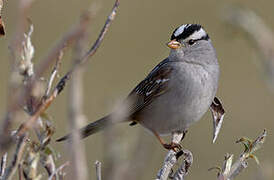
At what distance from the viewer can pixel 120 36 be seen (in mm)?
13062

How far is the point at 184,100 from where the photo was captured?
393 centimetres

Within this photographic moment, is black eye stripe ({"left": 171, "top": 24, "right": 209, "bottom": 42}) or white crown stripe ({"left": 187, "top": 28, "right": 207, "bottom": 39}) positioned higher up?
black eye stripe ({"left": 171, "top": 24, "right": 209, "bottom": 42})

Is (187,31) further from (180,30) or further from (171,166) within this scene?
(171,166)

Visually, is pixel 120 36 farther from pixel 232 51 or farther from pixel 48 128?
pixel 48 128

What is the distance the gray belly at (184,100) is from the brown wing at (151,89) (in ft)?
0.18

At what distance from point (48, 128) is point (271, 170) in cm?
51

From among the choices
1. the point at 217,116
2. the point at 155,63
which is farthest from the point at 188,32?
the point at 155,63

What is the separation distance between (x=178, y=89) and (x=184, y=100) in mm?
93

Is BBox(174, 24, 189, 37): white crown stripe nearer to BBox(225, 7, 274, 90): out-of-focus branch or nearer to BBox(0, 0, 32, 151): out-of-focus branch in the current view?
BBox(225, 7, 274, 90): out-of-focus branch

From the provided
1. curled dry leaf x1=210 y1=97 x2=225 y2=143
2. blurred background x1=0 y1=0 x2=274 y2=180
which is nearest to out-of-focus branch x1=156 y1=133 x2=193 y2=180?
curled dry leaf x1=210 y1=97 x2=225 y2=143

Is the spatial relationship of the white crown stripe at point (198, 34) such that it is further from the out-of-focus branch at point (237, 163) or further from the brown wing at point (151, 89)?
the out-of-focus branch at point (237, 163)

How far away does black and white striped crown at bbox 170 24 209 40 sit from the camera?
13.1 feet

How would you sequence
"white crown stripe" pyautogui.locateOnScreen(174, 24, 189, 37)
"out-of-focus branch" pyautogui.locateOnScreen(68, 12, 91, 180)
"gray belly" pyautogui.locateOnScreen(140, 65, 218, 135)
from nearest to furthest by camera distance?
"out-of-focus branch" pyautogui.locateOnScreen(68, 12, 91, 180)
"gray belly" pyautogui.locateOnScreen(140, 65, 218, 135)
"white crown stripe" pyautogui.locateOnScreen(174, 24, 189, 37)

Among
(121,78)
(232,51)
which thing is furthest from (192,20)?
(121,78)
